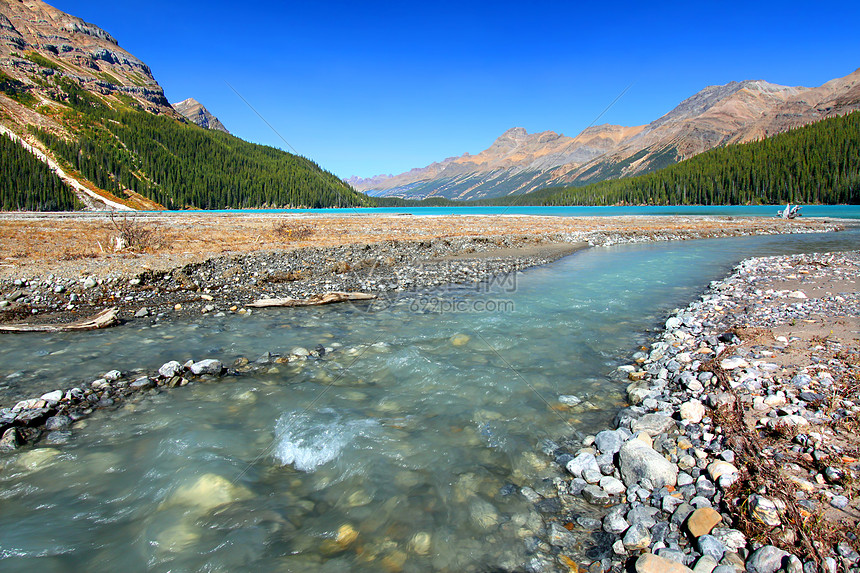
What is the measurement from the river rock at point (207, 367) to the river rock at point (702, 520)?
317 inches

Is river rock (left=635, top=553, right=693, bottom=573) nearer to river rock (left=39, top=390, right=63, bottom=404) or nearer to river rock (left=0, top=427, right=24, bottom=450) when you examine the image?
river rock (left=0, top=427, right=24, bottom=450)

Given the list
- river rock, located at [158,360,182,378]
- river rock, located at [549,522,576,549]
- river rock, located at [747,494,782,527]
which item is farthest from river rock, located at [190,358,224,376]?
river rock, located at [747,494,782,527]

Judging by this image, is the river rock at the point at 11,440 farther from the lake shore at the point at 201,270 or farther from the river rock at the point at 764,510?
the river rock at the point at 764,510

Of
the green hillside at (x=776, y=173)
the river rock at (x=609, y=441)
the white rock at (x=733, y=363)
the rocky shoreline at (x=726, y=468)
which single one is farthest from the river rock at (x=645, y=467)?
the green hillside at (x=776, y=173)

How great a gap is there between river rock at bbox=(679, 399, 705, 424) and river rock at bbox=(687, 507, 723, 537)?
187 centimetres

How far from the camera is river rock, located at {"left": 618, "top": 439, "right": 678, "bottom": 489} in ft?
14.2

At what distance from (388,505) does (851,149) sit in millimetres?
182988

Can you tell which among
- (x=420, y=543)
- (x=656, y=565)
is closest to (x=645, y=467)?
(x=656, y=565)

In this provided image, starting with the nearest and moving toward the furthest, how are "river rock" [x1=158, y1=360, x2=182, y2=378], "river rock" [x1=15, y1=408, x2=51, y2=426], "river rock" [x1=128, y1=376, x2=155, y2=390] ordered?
"river rock" [x1=15, y1=408, x2=51, y2=426]
"river rock" [x1=128, y1=376, x2=155, y2=390]
"river rock" [x1=158, y1=360, x2=182, y2=378]

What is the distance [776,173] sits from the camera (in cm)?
13100

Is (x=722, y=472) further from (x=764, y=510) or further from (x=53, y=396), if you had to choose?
(x=53, y=396)

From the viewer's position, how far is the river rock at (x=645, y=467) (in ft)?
14.2

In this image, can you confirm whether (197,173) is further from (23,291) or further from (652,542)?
(652,542)

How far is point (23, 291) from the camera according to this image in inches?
491
